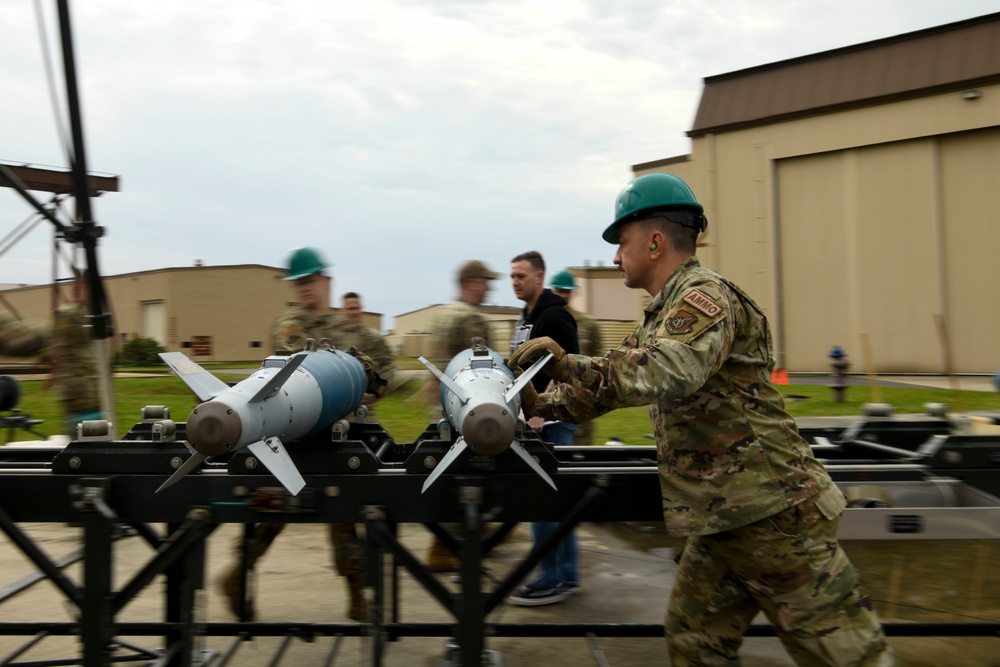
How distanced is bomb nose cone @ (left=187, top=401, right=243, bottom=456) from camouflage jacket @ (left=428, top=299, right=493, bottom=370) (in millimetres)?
2619

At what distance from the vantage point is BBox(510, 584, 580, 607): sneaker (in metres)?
4.98

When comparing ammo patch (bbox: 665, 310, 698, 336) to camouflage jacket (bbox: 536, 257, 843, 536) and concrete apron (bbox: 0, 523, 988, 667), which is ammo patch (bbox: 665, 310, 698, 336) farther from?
concrete apron (bbox: 0, 523, 988, 667)

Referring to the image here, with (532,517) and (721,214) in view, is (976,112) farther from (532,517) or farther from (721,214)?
(532,517)

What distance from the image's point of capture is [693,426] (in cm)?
261

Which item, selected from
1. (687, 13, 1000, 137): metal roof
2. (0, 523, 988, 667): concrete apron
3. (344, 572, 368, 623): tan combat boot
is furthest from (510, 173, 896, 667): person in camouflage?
(687, 13, 1000, 137): metal roof

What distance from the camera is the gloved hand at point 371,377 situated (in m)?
4.08

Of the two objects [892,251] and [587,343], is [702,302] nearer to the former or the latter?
[587,343]

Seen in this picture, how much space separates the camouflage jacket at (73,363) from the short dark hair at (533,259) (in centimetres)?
368

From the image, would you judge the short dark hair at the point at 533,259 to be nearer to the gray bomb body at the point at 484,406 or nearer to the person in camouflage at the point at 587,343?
the person in camouflage at the point at 587,343

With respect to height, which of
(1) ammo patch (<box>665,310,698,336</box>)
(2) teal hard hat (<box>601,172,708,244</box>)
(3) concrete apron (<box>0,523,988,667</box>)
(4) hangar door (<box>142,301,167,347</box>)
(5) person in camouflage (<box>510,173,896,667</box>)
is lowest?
(3) concrete apron (<box>0,523,988,667</box>)

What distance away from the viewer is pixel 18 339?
6.45 meters

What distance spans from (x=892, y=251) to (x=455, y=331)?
19.4 m

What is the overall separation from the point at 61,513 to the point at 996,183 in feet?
73.2

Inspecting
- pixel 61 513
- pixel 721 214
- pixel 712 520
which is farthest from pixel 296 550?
pixel 721 214
